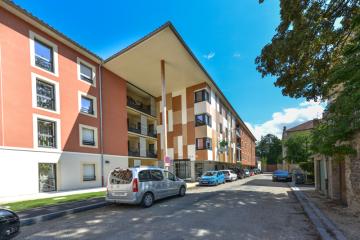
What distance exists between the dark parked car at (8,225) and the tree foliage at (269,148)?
93612 millimetres

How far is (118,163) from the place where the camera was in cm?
2556

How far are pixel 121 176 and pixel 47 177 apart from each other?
31.6 feet

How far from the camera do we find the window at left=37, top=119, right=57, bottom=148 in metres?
17.8

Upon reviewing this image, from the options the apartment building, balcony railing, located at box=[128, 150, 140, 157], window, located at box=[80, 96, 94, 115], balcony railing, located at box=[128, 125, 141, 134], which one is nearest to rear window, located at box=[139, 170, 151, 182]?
the apartment building

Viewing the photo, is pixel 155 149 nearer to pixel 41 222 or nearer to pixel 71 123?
pixel 71 123

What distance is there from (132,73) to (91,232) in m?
22.1

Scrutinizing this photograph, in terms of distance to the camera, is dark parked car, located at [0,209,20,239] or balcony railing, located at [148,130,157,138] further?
balcony railing, located at [148,130,157,138]

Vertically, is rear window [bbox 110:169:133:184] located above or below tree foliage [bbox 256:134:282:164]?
above

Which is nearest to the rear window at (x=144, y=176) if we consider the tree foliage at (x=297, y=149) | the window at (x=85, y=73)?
the window at (x=85, y=73)

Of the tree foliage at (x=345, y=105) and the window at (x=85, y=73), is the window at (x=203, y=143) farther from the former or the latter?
the tree foliage at (x=345, y=105)

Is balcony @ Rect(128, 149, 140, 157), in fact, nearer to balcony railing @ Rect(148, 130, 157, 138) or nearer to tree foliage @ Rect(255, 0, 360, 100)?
balcony railing @ Rect(148, 130, 157, 138)

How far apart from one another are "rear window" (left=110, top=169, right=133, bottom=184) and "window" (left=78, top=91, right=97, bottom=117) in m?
11.7

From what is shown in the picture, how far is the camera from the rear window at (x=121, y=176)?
11.0m

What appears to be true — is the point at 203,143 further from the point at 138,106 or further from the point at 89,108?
the point at 89,108
